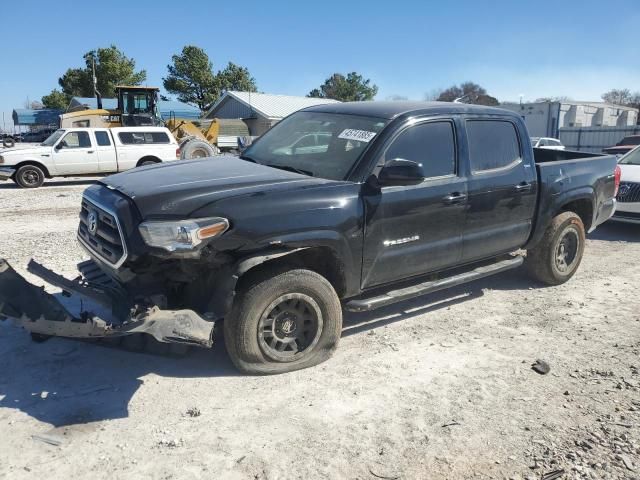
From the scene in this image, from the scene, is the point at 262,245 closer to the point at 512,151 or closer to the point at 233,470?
the point at 233,470

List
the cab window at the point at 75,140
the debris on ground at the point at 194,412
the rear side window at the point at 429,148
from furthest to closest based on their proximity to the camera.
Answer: the cab window at the point at 75,140 < the rear side window at the point at 429,148 < the debris on ground at the point at 194,412

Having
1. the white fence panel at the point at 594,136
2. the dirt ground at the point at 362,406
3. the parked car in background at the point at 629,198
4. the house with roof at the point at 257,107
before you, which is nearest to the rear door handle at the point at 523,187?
the dirt ground at the point at 362,406

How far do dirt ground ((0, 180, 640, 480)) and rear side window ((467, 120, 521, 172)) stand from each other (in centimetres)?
148

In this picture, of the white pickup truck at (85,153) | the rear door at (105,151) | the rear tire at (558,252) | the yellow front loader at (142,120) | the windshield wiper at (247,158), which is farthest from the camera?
the yellow front loader at (142,120)

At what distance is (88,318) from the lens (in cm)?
314

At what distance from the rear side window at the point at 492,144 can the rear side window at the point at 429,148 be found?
0.27 meters

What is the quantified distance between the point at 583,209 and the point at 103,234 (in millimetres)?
5249

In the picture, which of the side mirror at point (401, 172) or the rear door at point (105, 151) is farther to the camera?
the rear door at point (105, 151)

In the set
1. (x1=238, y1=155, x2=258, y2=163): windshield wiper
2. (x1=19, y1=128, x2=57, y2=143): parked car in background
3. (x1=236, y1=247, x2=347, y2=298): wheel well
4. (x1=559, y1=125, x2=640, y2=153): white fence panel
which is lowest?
(x1=236, y1=247, x2=347, y2=298): wheel well

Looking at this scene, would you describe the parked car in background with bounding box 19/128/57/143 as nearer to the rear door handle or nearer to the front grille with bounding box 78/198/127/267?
the front grille with bounding box 78/198/127/267

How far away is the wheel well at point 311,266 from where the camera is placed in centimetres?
358

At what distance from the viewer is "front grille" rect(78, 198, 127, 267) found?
334cm

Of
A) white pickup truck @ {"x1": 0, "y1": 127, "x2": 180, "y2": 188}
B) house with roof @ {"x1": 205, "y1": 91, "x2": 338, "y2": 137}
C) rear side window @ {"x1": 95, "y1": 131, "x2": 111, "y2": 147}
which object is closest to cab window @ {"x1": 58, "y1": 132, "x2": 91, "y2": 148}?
white pickup truck @ {"x1": 0, "y1": 127, "x2": 180, "y2": 188}

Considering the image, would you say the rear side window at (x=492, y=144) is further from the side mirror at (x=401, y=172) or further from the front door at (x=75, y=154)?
the front door at (x=75, y=154)
